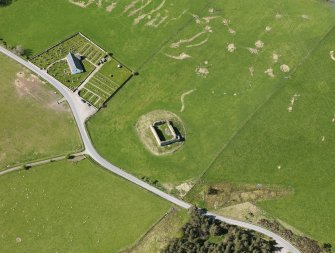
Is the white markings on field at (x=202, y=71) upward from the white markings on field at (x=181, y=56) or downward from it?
downward

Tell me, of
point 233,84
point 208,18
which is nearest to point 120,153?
point 233,84

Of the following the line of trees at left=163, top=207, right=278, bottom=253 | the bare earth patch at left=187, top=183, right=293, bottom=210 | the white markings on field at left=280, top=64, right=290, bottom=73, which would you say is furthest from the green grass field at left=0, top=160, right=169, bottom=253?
the white markings on field at left=280, top=64, right=290, bottom=73

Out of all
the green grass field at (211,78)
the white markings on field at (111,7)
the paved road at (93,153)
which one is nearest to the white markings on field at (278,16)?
the green grass field at (211,78)

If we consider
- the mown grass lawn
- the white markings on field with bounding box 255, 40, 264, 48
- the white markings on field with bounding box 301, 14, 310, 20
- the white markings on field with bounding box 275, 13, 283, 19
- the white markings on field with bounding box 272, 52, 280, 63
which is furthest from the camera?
the white markings on field with bounding box 301, 14, 310, 20

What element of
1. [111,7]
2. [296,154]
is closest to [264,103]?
[296,154]

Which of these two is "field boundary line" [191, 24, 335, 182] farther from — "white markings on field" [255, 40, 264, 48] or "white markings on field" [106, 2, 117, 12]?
"white markings on field" [106, 2, 117, 12]

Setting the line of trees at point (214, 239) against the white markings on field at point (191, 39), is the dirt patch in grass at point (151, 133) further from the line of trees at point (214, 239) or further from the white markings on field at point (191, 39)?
the white markings on field at point (191, 39)

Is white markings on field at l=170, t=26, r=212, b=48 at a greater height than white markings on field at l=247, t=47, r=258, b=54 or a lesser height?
greater

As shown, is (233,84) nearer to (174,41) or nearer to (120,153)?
(174,41)
